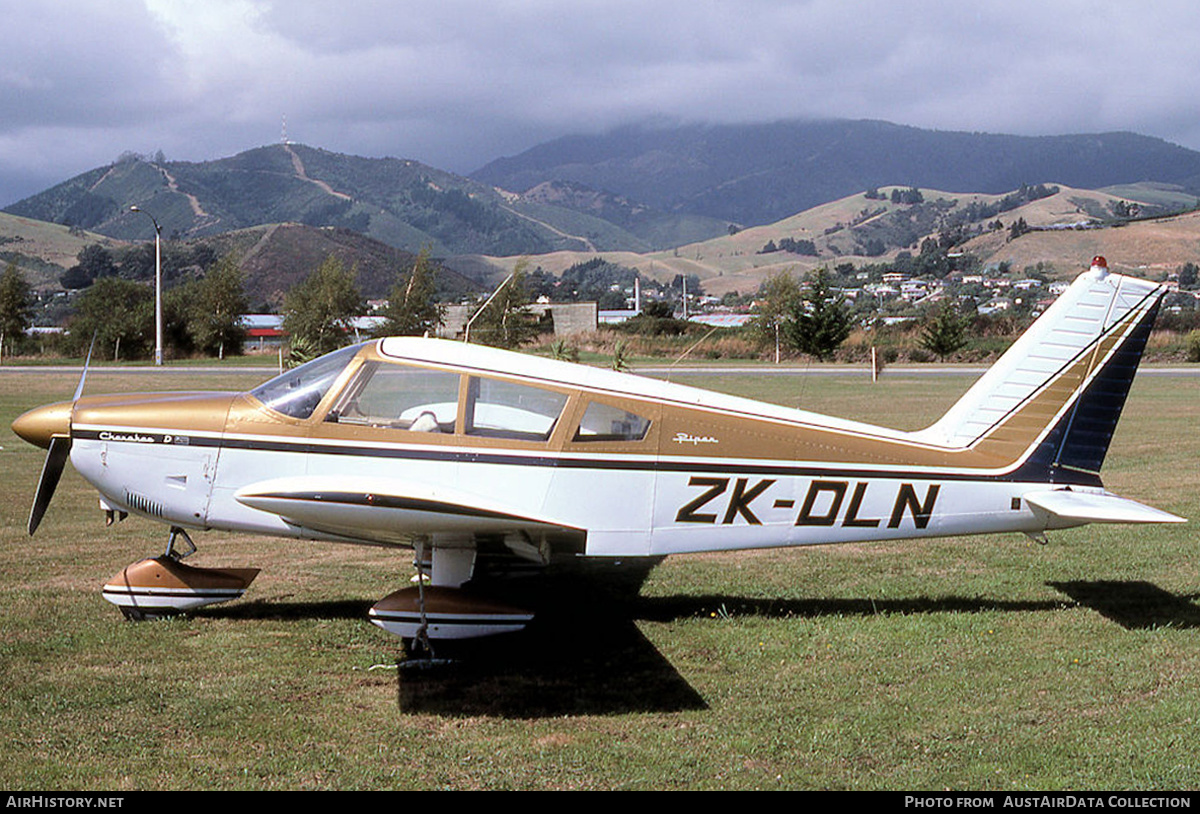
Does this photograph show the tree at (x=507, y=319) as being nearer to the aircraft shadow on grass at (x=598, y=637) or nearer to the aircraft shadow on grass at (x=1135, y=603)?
the aircraft shadow on grass at (x=598, y=637)

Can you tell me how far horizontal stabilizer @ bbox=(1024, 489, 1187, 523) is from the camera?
7.24m

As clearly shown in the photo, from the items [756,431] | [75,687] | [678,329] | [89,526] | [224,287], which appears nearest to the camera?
[75,687]

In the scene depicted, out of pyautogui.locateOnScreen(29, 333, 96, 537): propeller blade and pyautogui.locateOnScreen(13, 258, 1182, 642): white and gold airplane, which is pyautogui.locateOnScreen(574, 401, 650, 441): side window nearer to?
pyautogui.locateOnScreen(13, 258, 1182, 642): white and gold airplane

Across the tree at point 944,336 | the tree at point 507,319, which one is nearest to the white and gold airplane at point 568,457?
the tree at point 507,319

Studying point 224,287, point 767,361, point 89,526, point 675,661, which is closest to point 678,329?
point 767,361

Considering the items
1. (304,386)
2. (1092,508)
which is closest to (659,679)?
(304,386)

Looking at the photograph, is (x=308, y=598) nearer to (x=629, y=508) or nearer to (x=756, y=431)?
(x=629, y=508)

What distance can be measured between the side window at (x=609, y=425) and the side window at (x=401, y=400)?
937 millimetres

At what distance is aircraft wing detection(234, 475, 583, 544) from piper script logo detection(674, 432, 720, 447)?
130 cm

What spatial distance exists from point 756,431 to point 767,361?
4331 cm

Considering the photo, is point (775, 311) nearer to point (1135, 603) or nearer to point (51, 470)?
point (1135, 603)

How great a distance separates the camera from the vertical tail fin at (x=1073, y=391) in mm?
8023

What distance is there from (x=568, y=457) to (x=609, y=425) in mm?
383

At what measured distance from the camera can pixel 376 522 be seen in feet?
21.3
